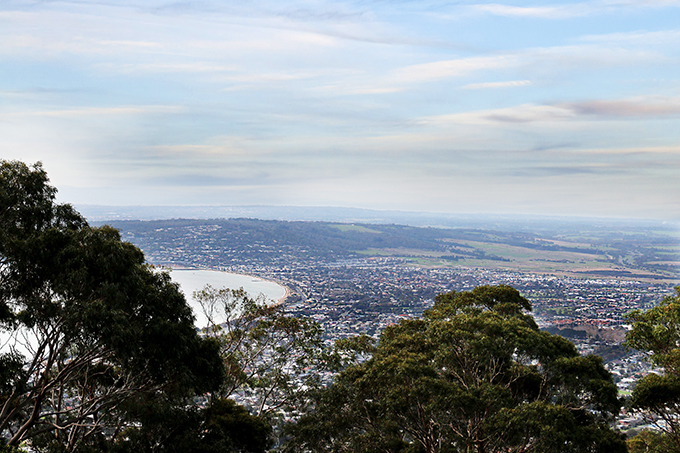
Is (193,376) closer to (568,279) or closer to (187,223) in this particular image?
(568,279)

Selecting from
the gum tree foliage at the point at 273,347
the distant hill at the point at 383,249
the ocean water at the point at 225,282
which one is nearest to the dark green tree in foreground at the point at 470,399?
the gum tree foliage at the point at 273,347

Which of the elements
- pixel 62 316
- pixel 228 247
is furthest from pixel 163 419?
pixel 228 247

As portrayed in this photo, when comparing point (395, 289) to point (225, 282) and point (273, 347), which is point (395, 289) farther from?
point (273, 347)

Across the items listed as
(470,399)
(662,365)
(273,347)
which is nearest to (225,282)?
(273,347)

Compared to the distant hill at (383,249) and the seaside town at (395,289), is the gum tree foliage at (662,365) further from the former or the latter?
the distant hill at (383,249)

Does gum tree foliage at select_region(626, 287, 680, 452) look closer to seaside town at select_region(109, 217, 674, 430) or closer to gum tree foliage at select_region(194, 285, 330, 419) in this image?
seaside town at select_region(109, 217, 674, 430)

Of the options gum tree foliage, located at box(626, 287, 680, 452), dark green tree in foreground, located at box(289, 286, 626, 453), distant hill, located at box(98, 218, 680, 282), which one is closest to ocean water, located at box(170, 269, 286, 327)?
distant hill, located at box(98, 218, 680, 282)
